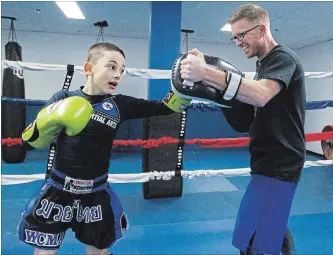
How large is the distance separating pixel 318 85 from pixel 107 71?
6.42 metres

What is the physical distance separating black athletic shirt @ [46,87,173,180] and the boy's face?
0.07 metres

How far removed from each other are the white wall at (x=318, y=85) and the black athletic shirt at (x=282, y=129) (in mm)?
5454

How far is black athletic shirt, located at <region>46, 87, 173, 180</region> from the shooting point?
1260mm

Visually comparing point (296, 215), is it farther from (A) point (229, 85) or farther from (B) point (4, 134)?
(B) point (4, 134)

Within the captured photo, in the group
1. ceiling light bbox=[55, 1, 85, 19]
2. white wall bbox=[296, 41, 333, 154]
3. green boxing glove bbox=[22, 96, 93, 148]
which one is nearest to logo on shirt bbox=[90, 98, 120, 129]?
→ green boxing glove bbox=[22, 96, 93, 148]

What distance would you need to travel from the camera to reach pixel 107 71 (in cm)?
129

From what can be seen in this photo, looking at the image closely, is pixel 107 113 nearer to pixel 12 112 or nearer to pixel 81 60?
pixel 12 112

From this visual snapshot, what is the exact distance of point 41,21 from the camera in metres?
5.35

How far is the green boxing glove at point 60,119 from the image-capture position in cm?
108

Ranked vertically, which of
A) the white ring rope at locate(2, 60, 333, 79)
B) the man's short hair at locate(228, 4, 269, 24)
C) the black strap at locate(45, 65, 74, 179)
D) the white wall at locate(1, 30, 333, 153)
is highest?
the white wall at locate(1, 30, 333, 153)

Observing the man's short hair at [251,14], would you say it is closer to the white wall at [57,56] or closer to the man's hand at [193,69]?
the man's hand at [193,69]

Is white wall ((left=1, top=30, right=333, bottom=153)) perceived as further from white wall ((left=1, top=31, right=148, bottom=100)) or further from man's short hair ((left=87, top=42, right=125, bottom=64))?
man's short hair ((left=87, top=42, right=125, bottom=64))

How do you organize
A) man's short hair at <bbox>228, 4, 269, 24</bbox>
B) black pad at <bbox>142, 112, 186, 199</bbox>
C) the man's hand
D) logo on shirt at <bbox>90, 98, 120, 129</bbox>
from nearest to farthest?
the man's hand
man's short hair at <bbox>228, 4, 269, 24</bbox>
logo on shirt at <bbox>90, 98, 120, 129</bbox>
black pad at <bbox>142, 112, 186, 199</bbox>

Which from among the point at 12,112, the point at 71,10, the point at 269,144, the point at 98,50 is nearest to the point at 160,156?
the point at 98,50
